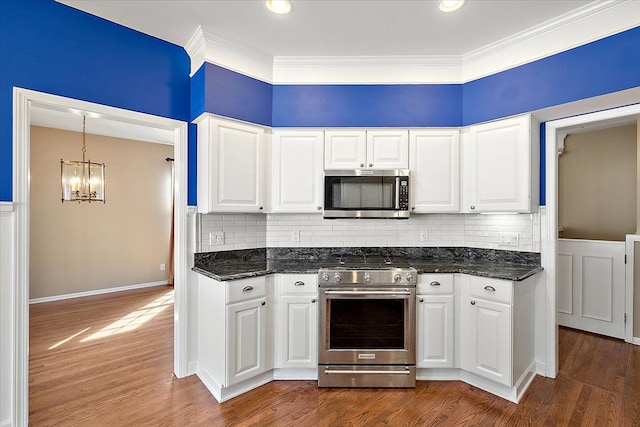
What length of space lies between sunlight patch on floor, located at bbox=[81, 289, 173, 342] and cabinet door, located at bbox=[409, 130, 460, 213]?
3.59 m

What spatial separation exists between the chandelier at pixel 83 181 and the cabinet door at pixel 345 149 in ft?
12.4

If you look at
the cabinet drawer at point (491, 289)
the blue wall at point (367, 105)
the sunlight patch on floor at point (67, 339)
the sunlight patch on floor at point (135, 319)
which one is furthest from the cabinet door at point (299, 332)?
the sunlight patch on floor at point (67, 339)

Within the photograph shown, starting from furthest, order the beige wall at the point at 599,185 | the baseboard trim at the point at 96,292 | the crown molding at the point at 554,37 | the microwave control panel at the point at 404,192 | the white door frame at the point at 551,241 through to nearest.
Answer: the baseboard trim at the point at 96,292, the beige wall at the point at 599,185, the microwave control panel at the point at 404,192, the white door frame at the point at 551,241, the crown molding at the point at 554,37

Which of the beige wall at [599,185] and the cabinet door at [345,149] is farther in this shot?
the beige wall at [599,185]

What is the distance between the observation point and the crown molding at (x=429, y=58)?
2305mm

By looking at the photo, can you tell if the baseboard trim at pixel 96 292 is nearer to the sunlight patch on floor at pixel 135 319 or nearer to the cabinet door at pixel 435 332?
the sunlight patch on floor at pixel 135 319

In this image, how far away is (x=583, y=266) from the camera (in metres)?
3.81

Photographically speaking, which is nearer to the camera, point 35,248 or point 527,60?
point 527,60

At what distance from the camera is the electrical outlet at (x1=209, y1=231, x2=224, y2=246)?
2.99 m

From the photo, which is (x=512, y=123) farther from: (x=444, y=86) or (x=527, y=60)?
(x=444, y=86)

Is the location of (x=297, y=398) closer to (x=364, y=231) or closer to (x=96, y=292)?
(x=364, y=231)

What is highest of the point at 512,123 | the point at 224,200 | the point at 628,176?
the point at 512,123

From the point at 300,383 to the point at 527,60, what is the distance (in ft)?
10.5

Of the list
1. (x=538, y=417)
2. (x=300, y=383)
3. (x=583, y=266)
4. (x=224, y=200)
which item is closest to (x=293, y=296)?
(x=300, y=383)
